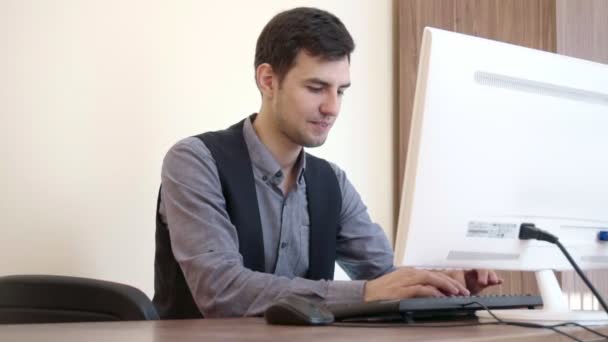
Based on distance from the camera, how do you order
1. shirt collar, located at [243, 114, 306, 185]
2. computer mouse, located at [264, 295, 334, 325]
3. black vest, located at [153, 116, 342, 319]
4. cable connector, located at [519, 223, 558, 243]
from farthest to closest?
shirt collar, located at [243, 114, 306, 185], black vest, located at [153, 116, 342, 319], cable connector, located at [519, 223, 558, 243], computer mouse, located at [264, 295, 334, 325]

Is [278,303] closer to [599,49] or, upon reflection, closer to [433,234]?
[433,234]

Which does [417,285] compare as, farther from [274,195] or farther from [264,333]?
[274,195]

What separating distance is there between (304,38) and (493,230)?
0.87 m

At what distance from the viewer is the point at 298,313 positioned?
116 centimetres

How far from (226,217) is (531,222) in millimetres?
707

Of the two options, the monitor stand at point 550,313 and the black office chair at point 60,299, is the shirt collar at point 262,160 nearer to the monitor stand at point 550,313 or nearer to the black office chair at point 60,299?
the black office chair at point 60,299

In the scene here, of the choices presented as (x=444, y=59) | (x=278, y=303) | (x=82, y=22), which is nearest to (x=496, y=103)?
(x=444, y=59)

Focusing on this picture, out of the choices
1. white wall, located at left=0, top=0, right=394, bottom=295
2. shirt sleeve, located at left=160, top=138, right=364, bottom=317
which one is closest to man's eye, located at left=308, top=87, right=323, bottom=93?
shirt sleeve, located at left=160, top=138, right=364, bottom=317

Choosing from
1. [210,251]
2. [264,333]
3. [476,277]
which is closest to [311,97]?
[210,251]

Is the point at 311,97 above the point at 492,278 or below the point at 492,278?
above

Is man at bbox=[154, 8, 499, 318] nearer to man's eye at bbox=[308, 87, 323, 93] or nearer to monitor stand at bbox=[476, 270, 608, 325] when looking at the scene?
man's eye at bbox=[308, 87, 323, 93]

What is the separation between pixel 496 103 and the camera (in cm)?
125

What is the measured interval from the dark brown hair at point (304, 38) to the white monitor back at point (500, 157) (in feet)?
2.37

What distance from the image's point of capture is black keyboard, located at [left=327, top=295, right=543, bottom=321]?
122 cm
